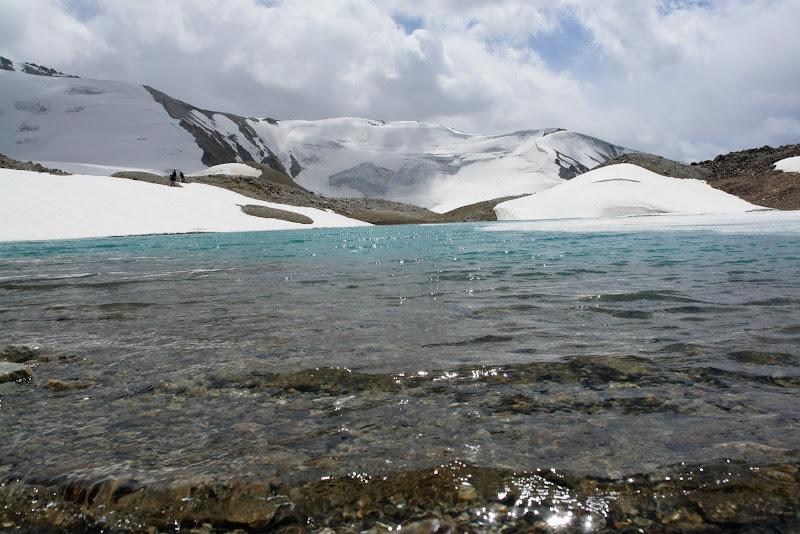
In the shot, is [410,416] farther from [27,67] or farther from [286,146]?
[27,67]

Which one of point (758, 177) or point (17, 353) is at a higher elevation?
point (758, 177)

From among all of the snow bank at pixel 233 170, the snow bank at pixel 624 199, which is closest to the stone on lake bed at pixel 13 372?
the snow bank at pixel 624 199

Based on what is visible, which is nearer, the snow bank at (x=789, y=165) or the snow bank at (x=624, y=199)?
the snow bank at (x=624, y=199)

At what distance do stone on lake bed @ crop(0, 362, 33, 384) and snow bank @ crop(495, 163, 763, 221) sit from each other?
43.8 m

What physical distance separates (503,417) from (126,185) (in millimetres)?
42514

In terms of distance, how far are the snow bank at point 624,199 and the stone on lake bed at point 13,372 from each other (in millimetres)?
43848

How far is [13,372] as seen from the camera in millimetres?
3365

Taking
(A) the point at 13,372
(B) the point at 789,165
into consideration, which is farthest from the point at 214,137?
(A) the point at 13,372

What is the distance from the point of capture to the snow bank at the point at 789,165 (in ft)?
144

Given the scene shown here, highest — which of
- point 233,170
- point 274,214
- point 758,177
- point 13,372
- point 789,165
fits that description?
point 233,170

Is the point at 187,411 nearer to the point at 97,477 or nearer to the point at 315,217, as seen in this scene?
the point at 97,477

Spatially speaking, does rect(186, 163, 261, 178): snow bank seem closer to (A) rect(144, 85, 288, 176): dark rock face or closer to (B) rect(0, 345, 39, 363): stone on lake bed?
(A) rect(144, 85, 288, 176): dark rock face

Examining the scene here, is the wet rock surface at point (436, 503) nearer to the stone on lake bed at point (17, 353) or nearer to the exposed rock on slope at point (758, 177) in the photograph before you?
the stone on lake bed at point (17, 353)

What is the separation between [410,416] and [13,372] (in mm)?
2829
